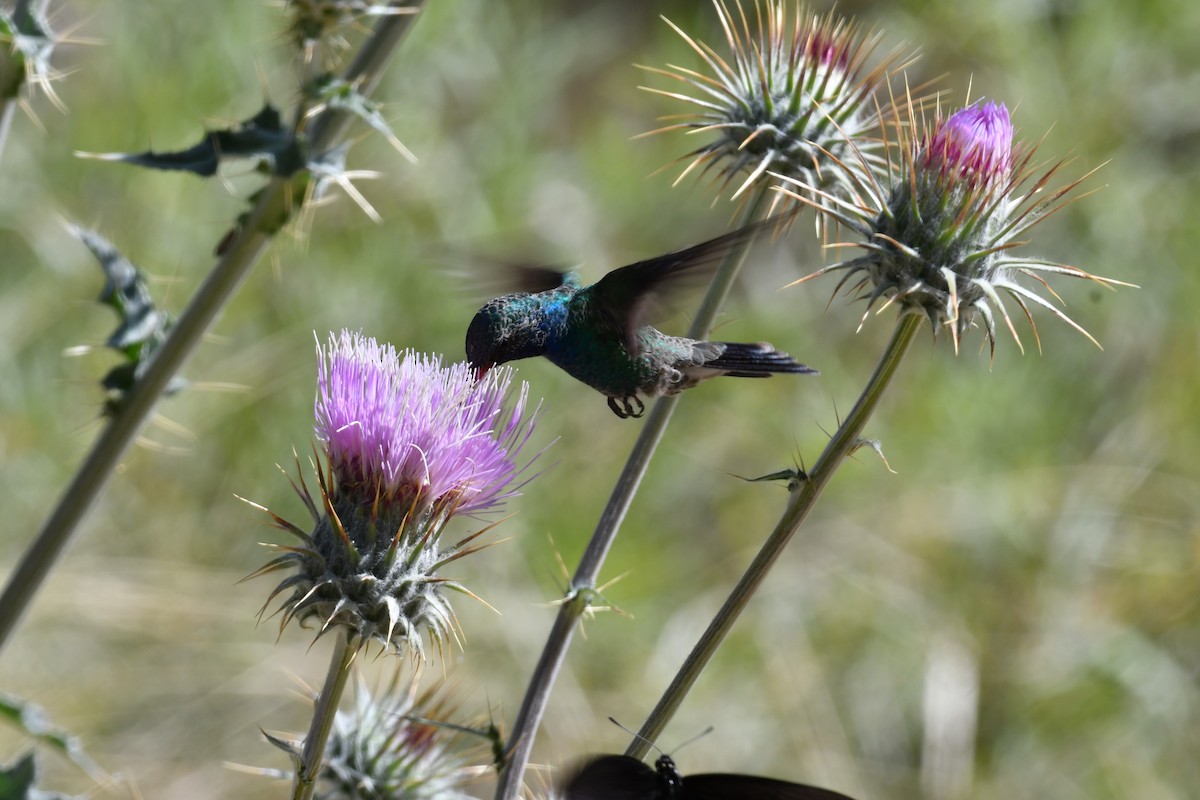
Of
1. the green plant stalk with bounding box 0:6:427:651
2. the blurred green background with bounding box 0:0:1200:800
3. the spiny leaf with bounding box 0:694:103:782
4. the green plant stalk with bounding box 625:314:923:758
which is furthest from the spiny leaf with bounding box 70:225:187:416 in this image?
the blurred green background with bounding box 0:0:1200:800

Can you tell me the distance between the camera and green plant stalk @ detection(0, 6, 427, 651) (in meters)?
3.54

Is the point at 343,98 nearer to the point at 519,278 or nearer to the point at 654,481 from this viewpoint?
the point at 519,278

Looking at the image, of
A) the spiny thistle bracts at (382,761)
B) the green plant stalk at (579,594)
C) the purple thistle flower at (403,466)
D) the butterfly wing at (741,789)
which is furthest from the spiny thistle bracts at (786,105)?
the spiny thistle bracts at (382,761)

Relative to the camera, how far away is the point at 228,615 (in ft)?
23.6

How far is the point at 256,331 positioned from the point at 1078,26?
6.52 metres

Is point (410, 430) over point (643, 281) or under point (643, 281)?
under

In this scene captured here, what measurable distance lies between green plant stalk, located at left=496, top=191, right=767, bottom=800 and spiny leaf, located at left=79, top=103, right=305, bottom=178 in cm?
130

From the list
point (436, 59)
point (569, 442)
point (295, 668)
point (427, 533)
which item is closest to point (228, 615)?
point (295, 668)

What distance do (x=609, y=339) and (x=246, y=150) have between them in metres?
1.28

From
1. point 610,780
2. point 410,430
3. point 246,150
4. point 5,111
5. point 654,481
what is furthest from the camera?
point 654,481

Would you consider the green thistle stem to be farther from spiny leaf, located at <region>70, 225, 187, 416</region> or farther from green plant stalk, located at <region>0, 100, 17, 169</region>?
green plant stalk, located at <region>0, 100, 17, 169</region>

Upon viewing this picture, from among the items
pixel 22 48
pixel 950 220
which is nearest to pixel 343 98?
pixel 22 48

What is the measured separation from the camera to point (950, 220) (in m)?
2.76

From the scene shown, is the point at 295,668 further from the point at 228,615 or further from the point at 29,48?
the point at 29,48
